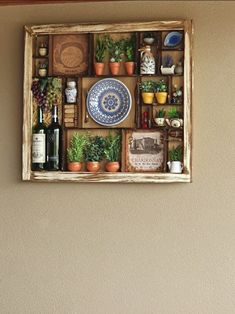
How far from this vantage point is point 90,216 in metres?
3.38

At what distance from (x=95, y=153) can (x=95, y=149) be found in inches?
0.8

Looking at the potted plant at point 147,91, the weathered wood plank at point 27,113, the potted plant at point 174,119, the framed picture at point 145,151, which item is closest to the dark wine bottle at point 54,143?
the weathered wood plank at point 27,113

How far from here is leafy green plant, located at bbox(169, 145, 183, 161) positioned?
10.7 ft

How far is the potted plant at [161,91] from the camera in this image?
3.28m

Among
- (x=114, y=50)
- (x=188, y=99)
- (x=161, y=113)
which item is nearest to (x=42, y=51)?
(x=114, y=50)

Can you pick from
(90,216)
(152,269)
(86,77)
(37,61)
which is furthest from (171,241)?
(37,61)

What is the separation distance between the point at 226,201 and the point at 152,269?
1.69ft

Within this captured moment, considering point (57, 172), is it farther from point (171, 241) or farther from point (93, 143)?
point (171, 241)

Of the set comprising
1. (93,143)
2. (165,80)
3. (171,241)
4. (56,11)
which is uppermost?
(56,11)

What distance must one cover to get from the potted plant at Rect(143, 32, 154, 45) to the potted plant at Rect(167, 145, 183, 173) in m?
0.55

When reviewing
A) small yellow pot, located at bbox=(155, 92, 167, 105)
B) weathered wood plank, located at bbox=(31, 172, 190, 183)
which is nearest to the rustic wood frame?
weathered wood plank, located at bbox=(31, 172, 190, 183)

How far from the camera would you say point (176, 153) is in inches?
129

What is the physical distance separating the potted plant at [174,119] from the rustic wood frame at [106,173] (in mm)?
33

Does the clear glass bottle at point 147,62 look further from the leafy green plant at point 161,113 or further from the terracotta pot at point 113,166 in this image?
the terracotta pot at point 113,166
